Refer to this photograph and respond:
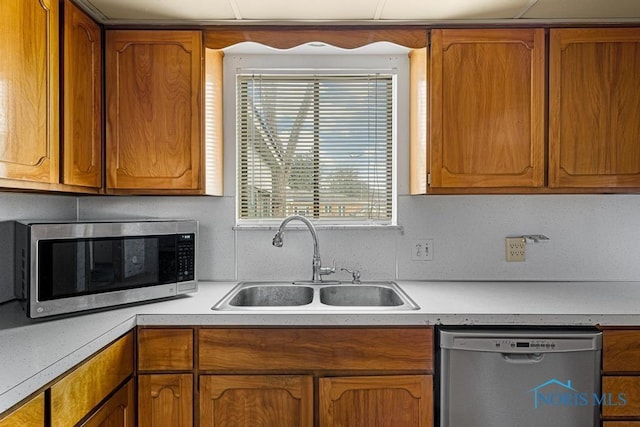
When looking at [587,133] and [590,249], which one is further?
[590,249]

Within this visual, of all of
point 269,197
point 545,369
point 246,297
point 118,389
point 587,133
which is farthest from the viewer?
point 269,197

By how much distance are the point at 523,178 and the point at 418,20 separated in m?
0.81

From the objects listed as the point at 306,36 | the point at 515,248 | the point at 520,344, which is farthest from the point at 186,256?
the point at 515,248

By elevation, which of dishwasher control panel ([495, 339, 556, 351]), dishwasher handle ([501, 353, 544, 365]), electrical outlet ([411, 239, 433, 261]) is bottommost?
dishwasher handle ([501, 353, 544, 365])

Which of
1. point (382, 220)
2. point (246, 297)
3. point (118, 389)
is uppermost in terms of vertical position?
point (382, 220)

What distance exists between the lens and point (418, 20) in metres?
1.78

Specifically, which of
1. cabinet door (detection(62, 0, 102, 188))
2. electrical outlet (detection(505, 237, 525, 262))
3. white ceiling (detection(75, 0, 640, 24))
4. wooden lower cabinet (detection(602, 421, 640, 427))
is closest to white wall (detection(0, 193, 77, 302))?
cabinet door (detection(62, 0, 102, 188))

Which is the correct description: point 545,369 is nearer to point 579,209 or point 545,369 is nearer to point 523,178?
point 523,178

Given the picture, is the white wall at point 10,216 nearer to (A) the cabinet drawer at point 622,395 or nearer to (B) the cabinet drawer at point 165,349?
(B) the cabinet drawer at point 165,349

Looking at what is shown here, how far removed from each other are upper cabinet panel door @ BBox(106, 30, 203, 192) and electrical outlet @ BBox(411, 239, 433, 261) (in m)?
1.10

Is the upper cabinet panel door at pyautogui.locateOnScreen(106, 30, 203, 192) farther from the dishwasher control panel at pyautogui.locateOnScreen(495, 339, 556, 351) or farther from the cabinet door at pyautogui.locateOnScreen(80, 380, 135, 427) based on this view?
the dishwasher control panel at pyautogui.locateOnScreen(495, 339, 556, 351)

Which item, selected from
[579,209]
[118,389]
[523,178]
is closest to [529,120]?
[523,178]

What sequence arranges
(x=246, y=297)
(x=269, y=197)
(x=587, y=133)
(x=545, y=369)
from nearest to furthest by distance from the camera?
(x=545, y=369)
(x=587, y=133)
(x=246, y=297)
(x=269, y=197)

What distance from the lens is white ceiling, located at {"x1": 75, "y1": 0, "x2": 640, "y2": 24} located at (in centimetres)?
164
